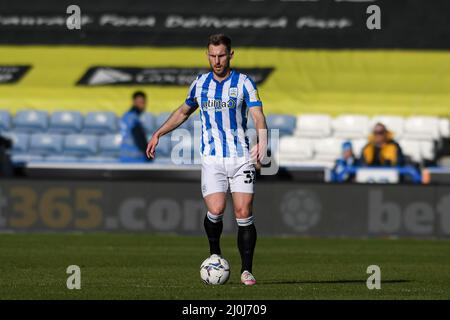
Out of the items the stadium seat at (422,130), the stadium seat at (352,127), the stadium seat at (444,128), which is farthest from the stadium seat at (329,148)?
the stadium seat at (444,128)

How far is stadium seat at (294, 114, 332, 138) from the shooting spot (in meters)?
27.1

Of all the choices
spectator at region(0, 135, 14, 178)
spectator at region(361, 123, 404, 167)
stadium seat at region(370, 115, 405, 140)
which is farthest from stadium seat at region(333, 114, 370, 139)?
spectator at region(0, 135, 14, 178)

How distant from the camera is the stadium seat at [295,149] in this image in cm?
2673

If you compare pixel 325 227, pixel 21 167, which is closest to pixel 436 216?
pixel 325 227

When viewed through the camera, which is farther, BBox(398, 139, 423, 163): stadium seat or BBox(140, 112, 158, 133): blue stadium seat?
BBox(398, 139, 423, 163): stadium seat

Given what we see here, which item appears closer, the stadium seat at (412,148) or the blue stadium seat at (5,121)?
the stadium seat at (412,148)

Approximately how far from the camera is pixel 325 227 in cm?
2045

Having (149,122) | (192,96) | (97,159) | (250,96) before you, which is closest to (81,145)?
(97,159)

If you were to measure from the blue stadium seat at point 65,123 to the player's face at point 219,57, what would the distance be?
16.2 metres

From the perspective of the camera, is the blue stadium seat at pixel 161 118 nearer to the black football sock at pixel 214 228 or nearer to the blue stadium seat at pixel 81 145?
the blue stadium seat at pixel 81 145

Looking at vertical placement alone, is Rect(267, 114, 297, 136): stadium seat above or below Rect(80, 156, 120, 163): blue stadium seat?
above

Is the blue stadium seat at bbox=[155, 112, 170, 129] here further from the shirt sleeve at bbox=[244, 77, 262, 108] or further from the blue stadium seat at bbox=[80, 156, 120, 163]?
the shirt sleeve at bbox=[244, 77, 262, 108]

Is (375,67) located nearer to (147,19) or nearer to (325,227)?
(147,19)

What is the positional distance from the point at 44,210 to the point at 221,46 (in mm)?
9775
